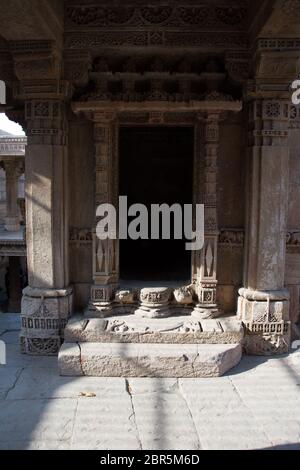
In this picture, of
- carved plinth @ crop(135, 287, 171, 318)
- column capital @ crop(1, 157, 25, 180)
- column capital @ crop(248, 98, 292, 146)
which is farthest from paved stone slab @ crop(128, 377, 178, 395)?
column capital @ crop(1, 157, 25, 180)

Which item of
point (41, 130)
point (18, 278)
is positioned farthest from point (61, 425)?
point (18, 278)

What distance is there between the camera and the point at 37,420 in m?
3.70

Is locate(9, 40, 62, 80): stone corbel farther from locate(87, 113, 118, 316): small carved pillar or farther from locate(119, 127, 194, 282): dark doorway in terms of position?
locate(119, 127, 194, 282): dark doorway

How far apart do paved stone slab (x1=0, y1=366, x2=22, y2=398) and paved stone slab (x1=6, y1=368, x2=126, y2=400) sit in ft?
0.17

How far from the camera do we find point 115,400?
4.06 m

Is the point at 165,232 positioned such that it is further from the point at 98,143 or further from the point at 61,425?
the point at 61,425

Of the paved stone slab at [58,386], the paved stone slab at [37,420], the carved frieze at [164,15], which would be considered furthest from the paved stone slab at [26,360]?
the carved frieze at [164,15]

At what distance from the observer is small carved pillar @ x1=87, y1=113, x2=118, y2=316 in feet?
Answer: 16.5

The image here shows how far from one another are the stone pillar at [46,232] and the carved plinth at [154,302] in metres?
0.87

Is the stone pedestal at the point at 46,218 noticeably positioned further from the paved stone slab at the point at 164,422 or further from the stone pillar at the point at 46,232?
the paved stone slab at the point at 164,422

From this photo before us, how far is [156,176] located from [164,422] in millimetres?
6684

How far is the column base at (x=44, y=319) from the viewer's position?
198 inches

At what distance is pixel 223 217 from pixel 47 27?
280 cm

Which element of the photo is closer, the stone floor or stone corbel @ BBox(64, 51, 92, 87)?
the stone floor
